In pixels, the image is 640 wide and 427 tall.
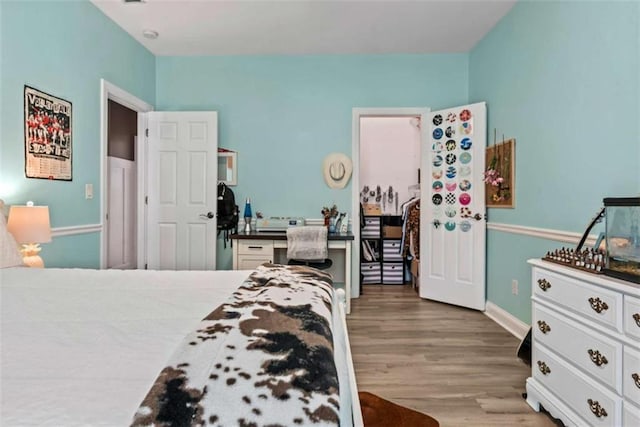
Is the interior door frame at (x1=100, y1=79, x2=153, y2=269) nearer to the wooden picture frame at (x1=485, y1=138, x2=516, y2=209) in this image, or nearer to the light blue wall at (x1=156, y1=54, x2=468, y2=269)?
the light blue wall at (x1=156, y1=54, x2=468, y2=269)

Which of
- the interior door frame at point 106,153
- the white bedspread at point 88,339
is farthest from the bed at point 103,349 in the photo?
the interior door frame at point 106,153

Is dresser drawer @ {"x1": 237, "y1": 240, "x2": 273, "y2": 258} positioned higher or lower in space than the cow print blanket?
lower

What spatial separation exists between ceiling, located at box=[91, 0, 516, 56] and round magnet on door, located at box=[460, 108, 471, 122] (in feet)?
2.53

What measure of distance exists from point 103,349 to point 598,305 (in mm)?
1734

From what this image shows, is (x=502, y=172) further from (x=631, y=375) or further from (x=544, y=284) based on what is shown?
(x=631, y=375)

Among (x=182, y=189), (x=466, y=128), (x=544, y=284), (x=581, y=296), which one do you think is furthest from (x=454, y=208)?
(x=182, y=189)

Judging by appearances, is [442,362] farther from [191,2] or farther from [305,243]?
[191,2]

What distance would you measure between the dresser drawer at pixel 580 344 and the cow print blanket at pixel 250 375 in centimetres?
123

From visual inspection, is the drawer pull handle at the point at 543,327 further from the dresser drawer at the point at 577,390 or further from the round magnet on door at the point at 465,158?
the round magnet on door at the point at 465,158

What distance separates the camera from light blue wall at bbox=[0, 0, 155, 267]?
2240mm

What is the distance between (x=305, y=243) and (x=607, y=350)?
7.83ft

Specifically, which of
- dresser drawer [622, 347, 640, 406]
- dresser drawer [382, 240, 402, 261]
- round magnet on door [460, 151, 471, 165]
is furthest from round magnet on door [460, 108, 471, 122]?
dresser drawer [622, 347, 640, 406]

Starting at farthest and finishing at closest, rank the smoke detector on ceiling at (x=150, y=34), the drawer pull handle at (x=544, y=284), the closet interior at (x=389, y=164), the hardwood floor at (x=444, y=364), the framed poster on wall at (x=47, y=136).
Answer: the closet interior at (x=389, y=164) < the smoke detector on ceiling at (x=150, y=34) < the framed poster on wall at (x=47, y=136) < the hardwood floor at (x=444, y=364) < the drawer pull handle at (x=544, y=284)

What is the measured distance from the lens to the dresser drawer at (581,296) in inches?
52.7
